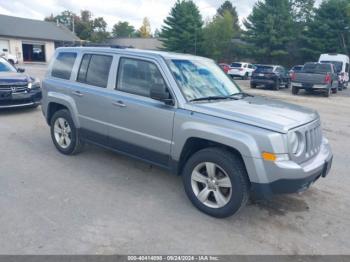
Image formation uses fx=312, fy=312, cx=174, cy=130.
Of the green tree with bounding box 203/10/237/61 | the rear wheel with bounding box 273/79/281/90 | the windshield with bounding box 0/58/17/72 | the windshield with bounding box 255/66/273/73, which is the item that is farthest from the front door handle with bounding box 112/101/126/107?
the green tree with bounding box 203/10/237/61

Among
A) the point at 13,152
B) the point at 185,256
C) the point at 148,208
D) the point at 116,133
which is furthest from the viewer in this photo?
the point at 13,152

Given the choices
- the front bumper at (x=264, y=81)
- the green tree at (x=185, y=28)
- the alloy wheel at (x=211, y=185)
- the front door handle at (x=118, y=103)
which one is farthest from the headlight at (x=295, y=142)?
the green tree at (x=185, y=28)

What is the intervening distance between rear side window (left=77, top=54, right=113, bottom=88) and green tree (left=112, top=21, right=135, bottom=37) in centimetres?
10535

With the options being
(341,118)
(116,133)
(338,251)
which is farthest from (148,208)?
(341,118)

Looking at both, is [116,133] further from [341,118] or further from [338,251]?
[341,118]

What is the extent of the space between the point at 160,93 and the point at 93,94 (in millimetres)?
1440

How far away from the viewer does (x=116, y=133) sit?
450cm

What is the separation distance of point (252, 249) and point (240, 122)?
51.0 inches

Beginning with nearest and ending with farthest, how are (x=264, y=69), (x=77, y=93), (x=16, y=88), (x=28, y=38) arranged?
(x=77, y=93) → (x=16, y=88) → (x=264, y=69) → (x=28, y=38)

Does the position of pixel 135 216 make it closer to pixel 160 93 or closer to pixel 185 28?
pixel 160 93

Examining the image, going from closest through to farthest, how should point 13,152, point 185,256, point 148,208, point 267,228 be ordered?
point 185,256 < point 267,228 < point 148,208 < point 13,152

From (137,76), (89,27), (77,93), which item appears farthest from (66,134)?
(89,27)

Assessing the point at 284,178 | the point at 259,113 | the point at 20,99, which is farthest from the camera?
the point at 20,99

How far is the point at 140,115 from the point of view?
4105mm
